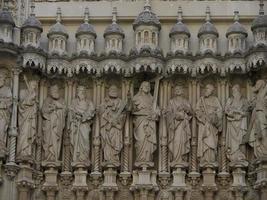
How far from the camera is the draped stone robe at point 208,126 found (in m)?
15.7

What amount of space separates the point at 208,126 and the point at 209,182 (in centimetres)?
96

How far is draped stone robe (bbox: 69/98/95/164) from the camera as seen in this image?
15.8 meters

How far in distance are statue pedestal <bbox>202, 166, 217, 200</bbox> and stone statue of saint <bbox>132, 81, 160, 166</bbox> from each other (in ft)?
3.03

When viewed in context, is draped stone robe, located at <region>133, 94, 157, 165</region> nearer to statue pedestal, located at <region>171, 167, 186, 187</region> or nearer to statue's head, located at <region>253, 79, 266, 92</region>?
statue pedestal, located at <region>171, 167, 186, 187</region>

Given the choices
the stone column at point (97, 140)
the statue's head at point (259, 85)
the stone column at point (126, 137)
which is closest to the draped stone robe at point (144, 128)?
the stone column at point (126, 137)

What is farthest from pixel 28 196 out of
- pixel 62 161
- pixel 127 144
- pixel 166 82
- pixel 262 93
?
pixel 262 93

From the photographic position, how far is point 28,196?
15.6 m

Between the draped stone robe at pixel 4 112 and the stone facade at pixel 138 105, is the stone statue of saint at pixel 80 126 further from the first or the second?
the draped stone robe at pixel 4 112

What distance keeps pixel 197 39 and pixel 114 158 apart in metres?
2.59

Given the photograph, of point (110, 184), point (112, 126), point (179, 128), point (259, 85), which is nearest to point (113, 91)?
point (112, 126)

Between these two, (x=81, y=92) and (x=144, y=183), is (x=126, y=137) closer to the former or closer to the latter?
(x=144, y=183)

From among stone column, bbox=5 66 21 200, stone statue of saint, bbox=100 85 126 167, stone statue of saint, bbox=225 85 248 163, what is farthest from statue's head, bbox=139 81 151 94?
stone column, bbox=5 66 21 200

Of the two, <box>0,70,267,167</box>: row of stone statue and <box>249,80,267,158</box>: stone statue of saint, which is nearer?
<box>249,80,267,158</box>: stone statue of saint

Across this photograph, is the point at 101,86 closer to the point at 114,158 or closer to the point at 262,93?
the point at 114,158
